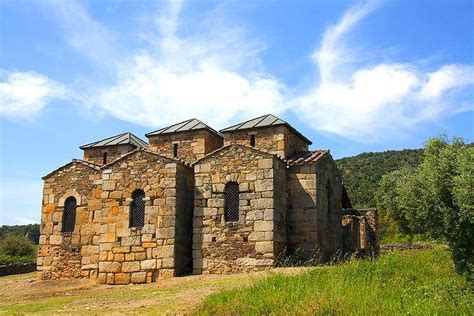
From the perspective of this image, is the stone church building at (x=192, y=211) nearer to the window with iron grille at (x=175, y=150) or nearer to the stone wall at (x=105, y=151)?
the window with iron grille at (x=175, y=150)

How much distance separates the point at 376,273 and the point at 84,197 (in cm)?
1246

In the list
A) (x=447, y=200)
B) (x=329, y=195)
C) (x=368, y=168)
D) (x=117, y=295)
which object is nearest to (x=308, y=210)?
(x=329, y=195)

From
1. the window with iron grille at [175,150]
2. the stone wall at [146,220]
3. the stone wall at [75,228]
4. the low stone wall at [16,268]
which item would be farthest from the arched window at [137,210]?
the low stone wall at [16,268]

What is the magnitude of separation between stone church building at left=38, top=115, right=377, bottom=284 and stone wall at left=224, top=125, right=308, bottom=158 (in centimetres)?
4

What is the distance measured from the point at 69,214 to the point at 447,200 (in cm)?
1414

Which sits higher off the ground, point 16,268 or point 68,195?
point 68,195

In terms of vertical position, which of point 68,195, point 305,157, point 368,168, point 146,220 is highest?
point 368,168

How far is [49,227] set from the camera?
20719 millimetres

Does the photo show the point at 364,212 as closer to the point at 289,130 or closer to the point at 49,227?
the point at 289,130

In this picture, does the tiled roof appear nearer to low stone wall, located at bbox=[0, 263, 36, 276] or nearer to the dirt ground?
the dirt ground

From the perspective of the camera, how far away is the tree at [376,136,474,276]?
1382 cm

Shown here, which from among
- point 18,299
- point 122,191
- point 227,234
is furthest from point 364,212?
point 18,299

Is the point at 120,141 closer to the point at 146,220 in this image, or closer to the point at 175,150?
the point at 175,150

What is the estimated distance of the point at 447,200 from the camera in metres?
14.9
